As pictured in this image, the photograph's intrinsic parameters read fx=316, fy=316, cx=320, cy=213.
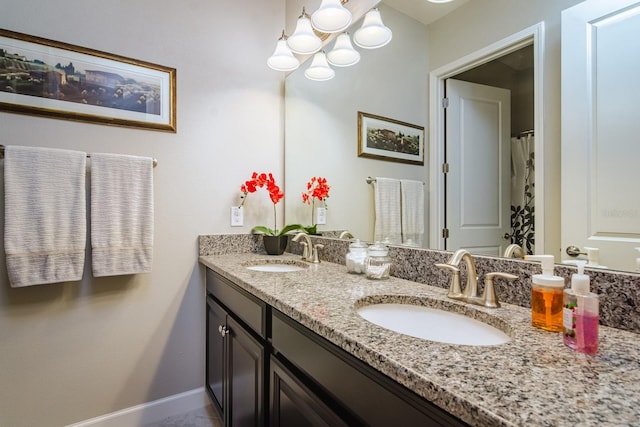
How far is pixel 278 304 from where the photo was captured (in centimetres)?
90

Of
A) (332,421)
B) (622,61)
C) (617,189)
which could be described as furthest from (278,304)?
(622,61)

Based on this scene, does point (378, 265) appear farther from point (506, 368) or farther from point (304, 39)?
point (304, 39)

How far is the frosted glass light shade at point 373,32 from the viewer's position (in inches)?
55.4

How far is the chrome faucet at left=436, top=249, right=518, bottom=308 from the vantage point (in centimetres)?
84

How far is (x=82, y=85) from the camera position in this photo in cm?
149

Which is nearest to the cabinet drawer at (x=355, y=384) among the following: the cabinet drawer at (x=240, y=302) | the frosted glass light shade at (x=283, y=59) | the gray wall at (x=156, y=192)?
the cabinet drawer at (x=240, y=302)

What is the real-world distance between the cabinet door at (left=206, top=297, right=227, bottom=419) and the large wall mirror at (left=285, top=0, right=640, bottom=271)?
2.33 ft

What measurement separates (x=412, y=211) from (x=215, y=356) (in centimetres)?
119

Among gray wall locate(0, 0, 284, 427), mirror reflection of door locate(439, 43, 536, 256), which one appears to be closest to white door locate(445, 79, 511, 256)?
mirror reflection of door locate(439, 43, 536, 256)

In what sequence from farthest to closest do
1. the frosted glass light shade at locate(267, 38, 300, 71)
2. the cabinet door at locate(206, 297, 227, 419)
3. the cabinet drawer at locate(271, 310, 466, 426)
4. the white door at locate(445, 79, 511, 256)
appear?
the frosted glass light shade at locate(267, 38, 300, 71)
the cabinet door at locate(206, 297, 227, 419)
the white door at locate(445, 79, 511, 256)
the cabinet drawer at locate(271, 310, 466, 426)

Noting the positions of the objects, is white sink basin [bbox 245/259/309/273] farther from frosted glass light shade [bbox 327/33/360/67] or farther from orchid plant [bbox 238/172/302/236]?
frosted glass light shade [bbox 327/33/360/67]

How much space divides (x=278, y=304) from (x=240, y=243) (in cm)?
107

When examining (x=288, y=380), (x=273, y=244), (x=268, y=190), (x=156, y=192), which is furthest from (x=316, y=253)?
(x=156, y=192)

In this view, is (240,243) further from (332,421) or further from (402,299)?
(332,421)
